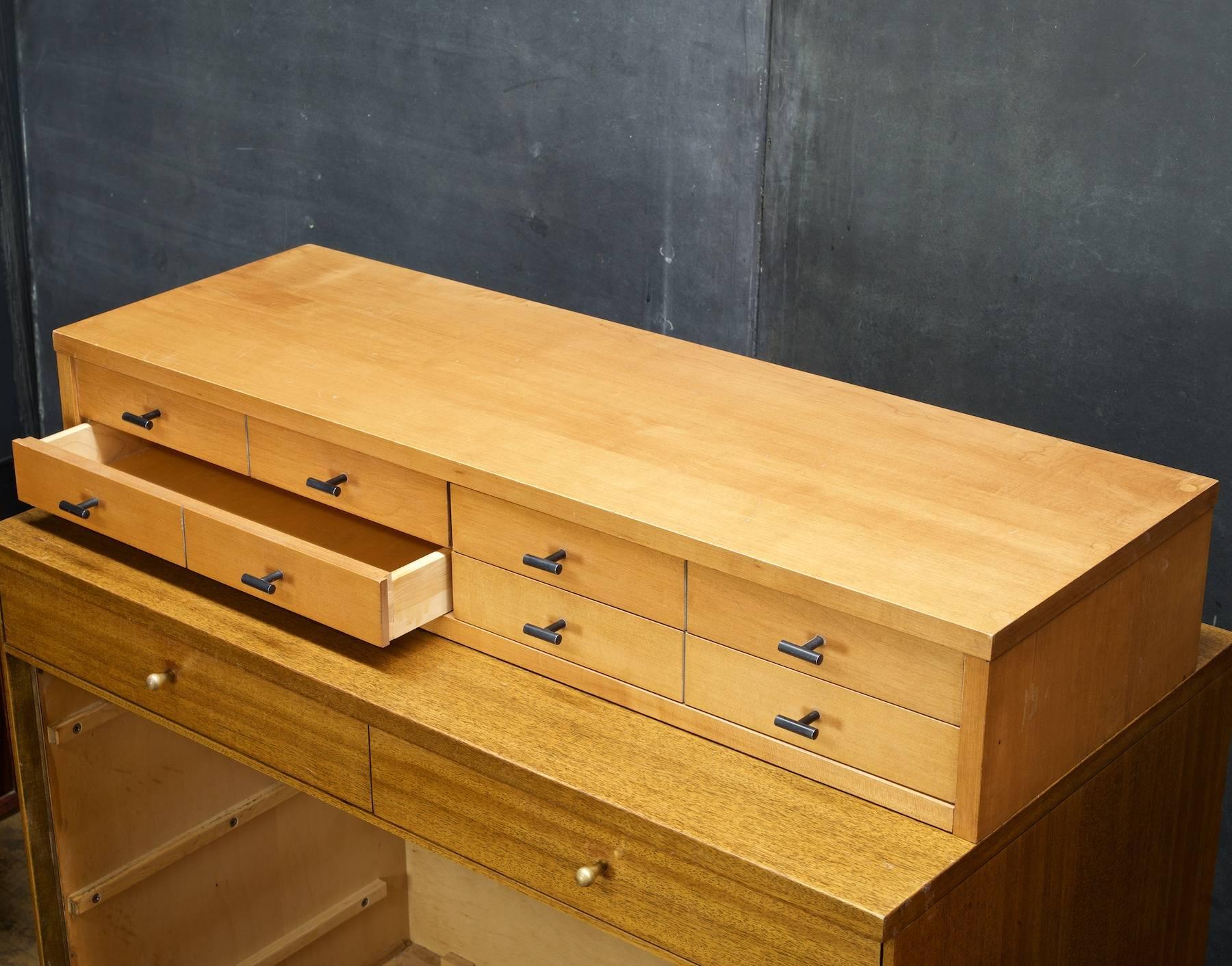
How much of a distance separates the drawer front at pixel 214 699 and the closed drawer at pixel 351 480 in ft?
0.73

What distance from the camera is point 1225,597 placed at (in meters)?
2.30

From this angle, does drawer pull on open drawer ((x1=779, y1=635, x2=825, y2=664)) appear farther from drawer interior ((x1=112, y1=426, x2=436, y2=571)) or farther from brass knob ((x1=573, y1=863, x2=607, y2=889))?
drawer interior ((x1=112, y1=426, x2=436, y2=571))

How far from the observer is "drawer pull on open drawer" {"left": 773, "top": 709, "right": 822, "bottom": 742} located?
159cm

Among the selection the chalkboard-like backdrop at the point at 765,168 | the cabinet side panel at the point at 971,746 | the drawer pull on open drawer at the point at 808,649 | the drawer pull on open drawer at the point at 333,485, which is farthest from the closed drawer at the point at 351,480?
the chalkboard-like backdrop at the point at 765,168

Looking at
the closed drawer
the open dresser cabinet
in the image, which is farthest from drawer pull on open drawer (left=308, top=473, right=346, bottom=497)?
the open dresser cabinet

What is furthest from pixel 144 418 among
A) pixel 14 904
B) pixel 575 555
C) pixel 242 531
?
pixel 14 904

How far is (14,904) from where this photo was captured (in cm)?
296

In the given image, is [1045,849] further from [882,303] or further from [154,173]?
[154,173]

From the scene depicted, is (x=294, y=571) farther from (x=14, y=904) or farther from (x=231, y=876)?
(x=14, y=904)

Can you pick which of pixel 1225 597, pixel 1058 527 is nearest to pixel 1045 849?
pixel 1058 527

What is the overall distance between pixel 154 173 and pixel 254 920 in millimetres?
1631

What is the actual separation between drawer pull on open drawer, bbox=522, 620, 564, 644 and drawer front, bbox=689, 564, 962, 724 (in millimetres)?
172

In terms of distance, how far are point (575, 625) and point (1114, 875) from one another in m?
0.64

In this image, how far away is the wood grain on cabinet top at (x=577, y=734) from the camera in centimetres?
149
